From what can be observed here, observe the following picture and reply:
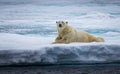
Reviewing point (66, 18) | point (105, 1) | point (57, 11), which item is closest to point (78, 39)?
point (66, 18)

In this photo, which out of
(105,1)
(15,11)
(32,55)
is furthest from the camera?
(105,1)

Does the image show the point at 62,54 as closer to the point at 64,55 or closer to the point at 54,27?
the point at 64,55

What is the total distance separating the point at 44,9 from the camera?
804 cm

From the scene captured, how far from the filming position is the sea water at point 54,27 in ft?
16.1

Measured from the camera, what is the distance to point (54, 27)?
6.98 m

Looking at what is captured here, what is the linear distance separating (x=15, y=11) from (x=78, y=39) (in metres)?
2.53

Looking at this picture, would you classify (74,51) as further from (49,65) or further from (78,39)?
(78,39)

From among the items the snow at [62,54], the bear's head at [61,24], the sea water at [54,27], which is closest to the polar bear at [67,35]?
the bear's head at [61,24]

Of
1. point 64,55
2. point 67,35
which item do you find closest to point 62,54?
point 64,55

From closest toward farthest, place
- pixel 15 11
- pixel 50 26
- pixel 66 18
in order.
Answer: pixel 50 26, pixel 66 18, pixel 15 11

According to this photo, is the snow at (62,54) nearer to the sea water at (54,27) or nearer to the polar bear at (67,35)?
the sea water at (54,27)

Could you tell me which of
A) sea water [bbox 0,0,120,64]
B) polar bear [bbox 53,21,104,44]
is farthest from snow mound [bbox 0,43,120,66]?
polar bear [bbox 53,21,104,44]

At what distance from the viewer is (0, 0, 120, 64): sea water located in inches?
193

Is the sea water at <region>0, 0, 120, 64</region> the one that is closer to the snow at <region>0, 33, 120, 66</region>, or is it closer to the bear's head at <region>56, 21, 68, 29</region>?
the snow at <region>0, 33, 120, 66</region>
